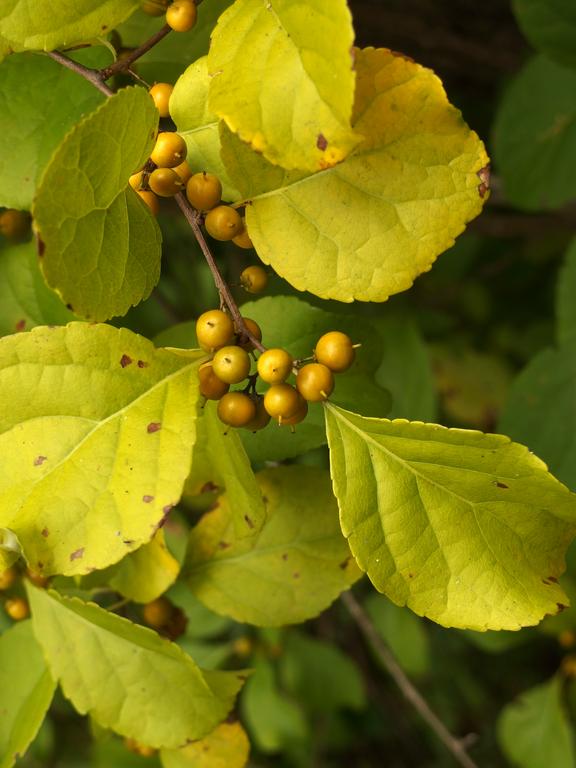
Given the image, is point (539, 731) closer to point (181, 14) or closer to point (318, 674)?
point (318, 674)

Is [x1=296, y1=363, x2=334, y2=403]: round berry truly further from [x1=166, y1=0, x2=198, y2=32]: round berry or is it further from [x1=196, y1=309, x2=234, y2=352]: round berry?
[x1=166, y1=0, x2=198, y2=32]: round berry

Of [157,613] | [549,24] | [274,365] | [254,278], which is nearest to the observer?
[274,365]

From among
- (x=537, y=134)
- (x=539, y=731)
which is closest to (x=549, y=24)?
(x=537, y=134)

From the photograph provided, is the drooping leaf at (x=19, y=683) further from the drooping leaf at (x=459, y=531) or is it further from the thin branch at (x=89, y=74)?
the thin branch at (x=89, y=74)

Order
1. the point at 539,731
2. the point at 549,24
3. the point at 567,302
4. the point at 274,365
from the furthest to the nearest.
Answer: the point at 539,731 → the point at 567,302 → the point at 549,24 → the point at 274,365

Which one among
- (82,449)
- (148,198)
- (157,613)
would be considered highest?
(148,198)

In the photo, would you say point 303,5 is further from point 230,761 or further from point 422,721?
point 422,721

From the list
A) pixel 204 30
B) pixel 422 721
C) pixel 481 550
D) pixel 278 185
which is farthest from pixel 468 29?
pixel 422 721
